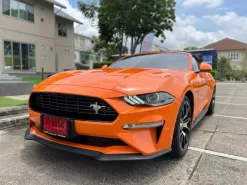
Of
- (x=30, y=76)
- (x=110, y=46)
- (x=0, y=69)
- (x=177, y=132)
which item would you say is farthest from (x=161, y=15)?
(x=177, y=132)

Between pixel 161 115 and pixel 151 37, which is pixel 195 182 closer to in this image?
pixel 161 115

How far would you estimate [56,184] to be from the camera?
211 centimetres

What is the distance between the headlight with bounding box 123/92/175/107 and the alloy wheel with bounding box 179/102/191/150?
20.6 inches

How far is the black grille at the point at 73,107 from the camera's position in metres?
2.16

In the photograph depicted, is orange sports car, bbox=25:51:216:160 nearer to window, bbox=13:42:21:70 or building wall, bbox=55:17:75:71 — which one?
window, bbox=13:42:21:70

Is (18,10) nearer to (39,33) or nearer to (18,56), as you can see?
A: (39,33)

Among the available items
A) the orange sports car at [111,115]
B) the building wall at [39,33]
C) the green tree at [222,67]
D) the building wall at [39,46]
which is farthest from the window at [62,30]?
the green tree at [222,67]

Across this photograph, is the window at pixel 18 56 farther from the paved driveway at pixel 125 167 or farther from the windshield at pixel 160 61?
the paved driveway at pixel 125 167

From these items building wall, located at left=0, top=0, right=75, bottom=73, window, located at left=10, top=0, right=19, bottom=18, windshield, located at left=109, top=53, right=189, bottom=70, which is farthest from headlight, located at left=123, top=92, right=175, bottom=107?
window, located at left=10, top=0, right=19, bottom=18

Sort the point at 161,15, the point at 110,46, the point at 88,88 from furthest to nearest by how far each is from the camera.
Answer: the point at 110,46 < the point at 161,15 < the point at 88,88

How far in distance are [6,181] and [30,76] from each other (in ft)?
43.6

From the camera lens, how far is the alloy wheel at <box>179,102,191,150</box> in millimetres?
2732

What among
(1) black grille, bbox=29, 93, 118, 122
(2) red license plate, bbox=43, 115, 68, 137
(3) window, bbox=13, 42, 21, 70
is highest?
(3) window, bbox=13, 42, 21, 70

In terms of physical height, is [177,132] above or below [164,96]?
below
